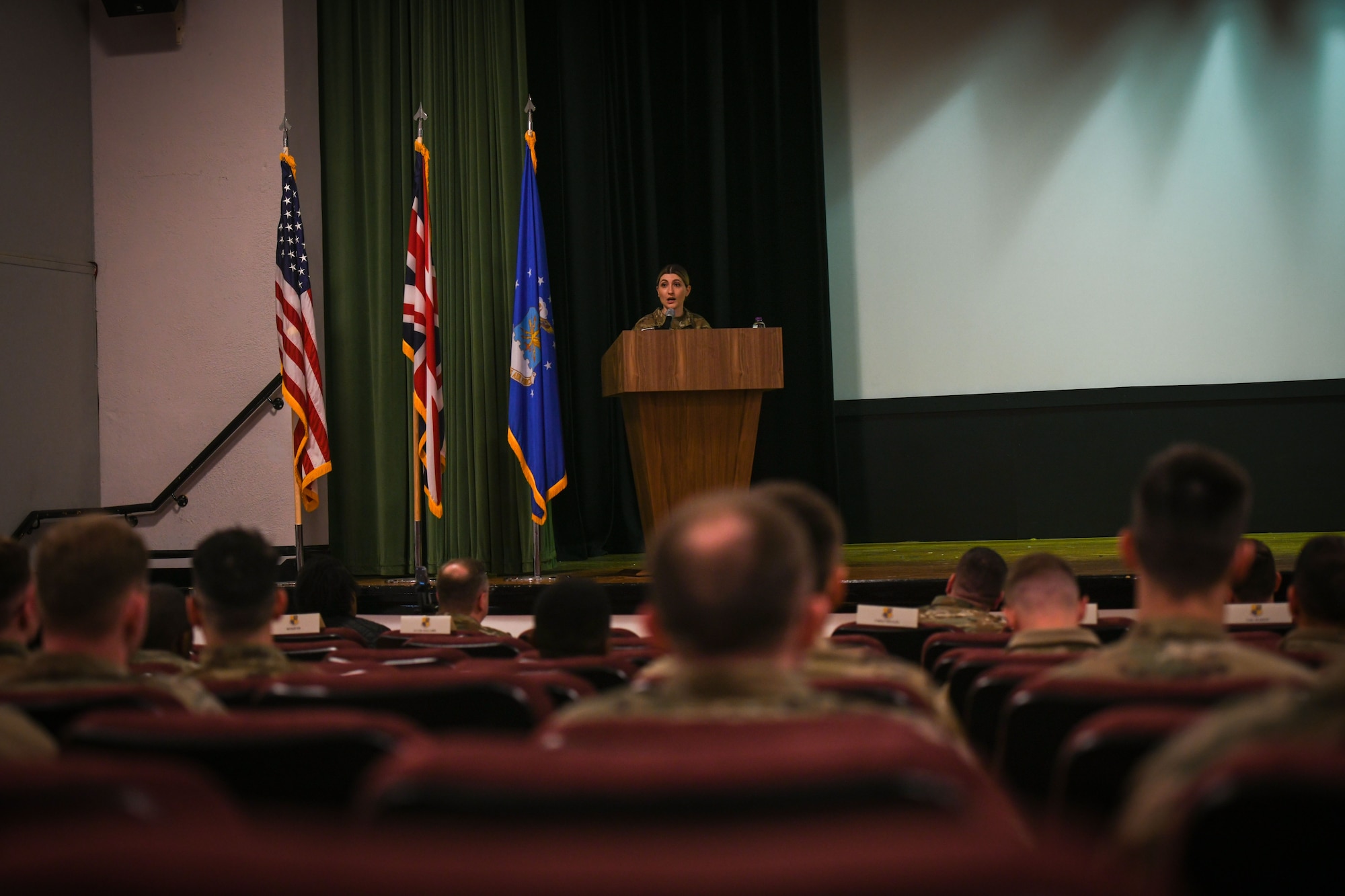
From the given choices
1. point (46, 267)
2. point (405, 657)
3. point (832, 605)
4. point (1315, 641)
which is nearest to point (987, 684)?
point (832, 605)

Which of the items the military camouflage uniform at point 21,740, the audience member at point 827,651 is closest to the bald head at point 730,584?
the audience member at point 827,651

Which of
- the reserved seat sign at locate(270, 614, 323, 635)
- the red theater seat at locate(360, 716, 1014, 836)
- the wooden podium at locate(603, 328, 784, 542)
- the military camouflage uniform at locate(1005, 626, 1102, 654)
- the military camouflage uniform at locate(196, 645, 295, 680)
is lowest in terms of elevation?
the reserved seat sign at locate(270, 614, 323, 635)

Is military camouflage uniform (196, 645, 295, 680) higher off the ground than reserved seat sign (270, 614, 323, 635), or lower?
higher

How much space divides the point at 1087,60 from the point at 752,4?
2.39 m

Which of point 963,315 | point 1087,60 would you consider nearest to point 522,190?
point 963,315

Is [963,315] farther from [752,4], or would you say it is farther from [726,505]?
[726,505]

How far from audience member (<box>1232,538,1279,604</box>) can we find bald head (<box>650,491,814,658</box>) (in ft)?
9.96

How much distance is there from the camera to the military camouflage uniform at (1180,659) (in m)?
1.50

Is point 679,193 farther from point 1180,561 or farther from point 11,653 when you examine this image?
point 1180,561

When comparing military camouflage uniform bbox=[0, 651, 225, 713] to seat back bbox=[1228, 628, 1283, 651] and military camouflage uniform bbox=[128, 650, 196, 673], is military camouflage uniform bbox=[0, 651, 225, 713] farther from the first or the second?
seat back bbox=[1228, 628, 1283, 651]

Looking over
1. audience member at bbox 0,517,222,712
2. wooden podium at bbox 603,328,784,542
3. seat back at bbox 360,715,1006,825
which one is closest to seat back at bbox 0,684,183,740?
audience member at bbox 0,517,222,712

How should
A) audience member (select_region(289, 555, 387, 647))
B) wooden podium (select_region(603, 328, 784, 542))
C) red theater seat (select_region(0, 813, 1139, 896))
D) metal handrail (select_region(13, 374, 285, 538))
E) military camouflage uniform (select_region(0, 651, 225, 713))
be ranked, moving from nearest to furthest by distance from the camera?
red theater seat (select_region(0, 813, 1139, 896)), military camouflage uniform (select_region(0, 651, 225, 713)), audience member (select_region(289, 555, 387, 647)), wooden podium (select_region(603, 328, 784, 542)), metal handrail (select_region(13, 374, 285, 538))

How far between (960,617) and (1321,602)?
130 cm

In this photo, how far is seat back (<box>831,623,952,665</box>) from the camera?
324 centimetres
